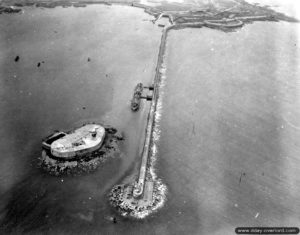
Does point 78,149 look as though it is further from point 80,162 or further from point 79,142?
point 80,162

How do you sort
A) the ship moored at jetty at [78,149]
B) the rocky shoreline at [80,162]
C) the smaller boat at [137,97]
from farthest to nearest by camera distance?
the smaller boat at [137,97]
the ship moored at jetty at [78,149]
the rocky shoreline at [80,162]

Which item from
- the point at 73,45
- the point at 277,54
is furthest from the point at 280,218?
the point at 73,45

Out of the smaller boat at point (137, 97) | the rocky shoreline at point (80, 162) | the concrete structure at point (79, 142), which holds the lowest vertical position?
the rocky shoreline at point (80, 162)

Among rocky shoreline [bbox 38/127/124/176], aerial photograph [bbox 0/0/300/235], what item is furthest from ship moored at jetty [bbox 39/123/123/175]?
aerial photograph [bbox 0/0/300/235]

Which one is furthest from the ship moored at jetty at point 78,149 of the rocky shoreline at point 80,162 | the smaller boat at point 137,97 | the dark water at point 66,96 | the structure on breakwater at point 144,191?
the smaller boat at point 137,97

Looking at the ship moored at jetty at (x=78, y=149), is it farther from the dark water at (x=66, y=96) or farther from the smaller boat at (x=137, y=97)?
the smaller boat at (x=137, y=97)

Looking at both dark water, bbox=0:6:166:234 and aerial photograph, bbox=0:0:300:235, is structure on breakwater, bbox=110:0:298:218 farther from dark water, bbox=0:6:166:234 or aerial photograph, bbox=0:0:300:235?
dark water, bbox=0:6:166:234
